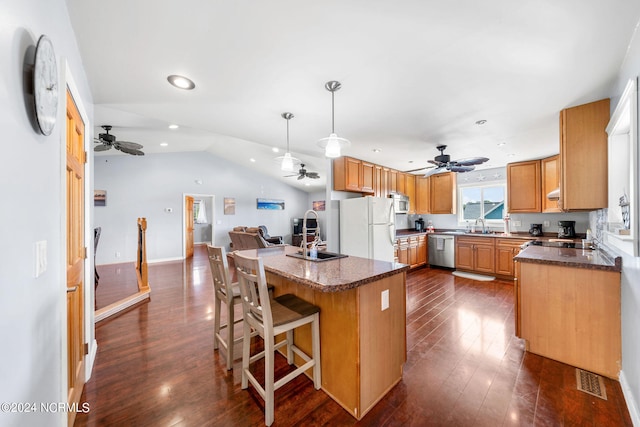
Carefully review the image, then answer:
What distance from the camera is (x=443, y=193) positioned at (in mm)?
5723

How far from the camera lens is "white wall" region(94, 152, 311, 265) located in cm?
608

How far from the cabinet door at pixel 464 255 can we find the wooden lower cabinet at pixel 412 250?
68 centimetres

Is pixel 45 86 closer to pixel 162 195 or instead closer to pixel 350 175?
pixel 350 175

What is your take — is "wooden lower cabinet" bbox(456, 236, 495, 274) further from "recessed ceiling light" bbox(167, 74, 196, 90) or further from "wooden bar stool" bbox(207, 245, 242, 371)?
"recessed ceiling light" bbox(167, 74, 196, 90)

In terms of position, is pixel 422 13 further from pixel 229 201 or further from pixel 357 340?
pixel 229 201

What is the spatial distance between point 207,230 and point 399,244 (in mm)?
9065

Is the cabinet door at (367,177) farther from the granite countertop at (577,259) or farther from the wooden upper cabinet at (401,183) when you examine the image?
the granite countertop at (577,259)

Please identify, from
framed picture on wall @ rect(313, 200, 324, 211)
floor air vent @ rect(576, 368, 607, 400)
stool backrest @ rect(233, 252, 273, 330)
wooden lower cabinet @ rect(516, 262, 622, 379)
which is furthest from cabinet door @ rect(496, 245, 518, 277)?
framed picture on wall @ rect(313, 200, 324, 211)

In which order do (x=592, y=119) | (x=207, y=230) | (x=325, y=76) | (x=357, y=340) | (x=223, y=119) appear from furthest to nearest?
1. (x=207, y=230)
2. (x=223, y=119)
3. (x=592, y=119)
4. (x=325, y=76)
5. (x=357, y=340)

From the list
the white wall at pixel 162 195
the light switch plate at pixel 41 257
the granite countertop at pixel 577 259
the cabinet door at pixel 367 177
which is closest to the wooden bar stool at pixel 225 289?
the light switch plate at pixel 41 257

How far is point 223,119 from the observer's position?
2.85m

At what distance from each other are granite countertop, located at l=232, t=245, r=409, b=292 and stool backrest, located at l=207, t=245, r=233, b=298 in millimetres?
330

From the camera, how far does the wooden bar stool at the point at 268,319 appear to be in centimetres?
146

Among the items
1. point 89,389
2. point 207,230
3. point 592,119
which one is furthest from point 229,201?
point 592,119
